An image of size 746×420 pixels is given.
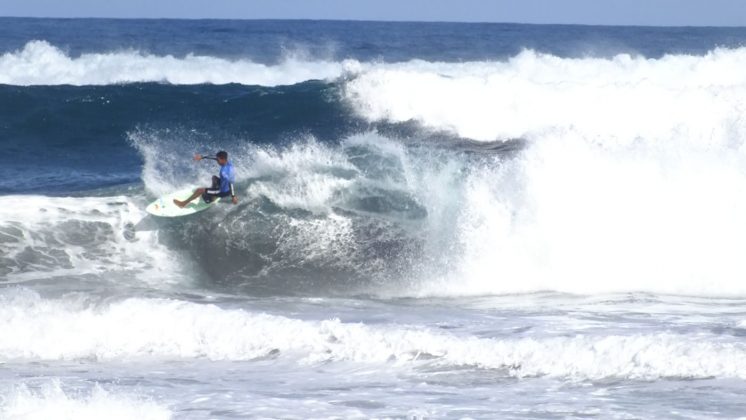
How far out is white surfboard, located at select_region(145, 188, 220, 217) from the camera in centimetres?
1544

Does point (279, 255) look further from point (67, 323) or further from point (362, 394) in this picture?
point (362, 394)

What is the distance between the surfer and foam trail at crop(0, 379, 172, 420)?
630 cm

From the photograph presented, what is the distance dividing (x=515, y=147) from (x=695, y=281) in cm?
790

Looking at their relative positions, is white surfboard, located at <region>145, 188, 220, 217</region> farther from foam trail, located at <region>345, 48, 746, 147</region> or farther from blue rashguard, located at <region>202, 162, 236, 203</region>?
foam trail, located at <region>345, 48, 746, 147</region>

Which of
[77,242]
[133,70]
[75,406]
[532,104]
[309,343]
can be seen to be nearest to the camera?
[75,406]

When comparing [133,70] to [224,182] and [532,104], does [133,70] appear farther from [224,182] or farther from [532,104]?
[224,182]

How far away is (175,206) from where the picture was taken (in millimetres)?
15539

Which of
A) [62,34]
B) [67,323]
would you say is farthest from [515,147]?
[62,34]

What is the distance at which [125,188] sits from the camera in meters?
16.9

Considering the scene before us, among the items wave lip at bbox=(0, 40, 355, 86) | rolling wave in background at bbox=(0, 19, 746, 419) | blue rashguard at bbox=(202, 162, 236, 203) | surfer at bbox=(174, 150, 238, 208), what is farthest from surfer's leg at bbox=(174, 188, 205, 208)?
wave lip at bbox=(0, 40, 355, 86)

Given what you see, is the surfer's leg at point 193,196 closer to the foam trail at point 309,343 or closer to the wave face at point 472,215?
the wave face at point 472,215

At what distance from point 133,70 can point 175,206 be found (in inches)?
800

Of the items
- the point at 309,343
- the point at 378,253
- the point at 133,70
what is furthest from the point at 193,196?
the point at 133,70

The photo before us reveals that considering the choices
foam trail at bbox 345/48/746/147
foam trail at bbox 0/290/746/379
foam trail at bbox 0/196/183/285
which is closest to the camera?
foam trail at bbox 0/290/746/379
